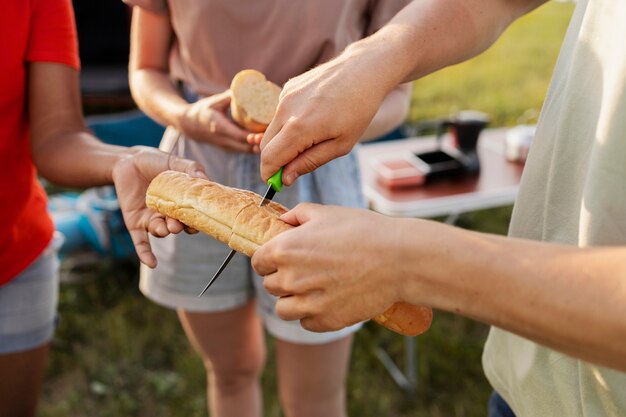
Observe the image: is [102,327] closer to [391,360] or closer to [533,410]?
[391,360]

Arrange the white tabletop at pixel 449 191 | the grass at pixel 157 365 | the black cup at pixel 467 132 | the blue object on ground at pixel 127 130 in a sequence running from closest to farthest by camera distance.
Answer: the grass at pixel 157 365 → the white tabletop at pixel 449 191 → the black cup at pixel 467 132 → the blue object on ground at pixel 127 130

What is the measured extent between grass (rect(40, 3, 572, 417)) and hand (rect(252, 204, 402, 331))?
238 centimetres

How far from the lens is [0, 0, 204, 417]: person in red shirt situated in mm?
1896

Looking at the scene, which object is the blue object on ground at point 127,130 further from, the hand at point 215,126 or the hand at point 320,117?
the hand at point 320,117

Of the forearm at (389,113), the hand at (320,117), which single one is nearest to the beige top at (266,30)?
the forearm at (389,113)

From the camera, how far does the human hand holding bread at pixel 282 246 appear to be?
1.18 metres

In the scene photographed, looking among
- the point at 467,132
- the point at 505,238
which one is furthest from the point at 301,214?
the point at 467,132

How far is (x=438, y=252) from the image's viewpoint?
1098mm

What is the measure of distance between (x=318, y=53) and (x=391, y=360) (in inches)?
97.4

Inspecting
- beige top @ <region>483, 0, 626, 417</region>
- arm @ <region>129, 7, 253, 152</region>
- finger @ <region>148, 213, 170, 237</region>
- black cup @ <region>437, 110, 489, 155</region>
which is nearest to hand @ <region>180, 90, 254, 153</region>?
arm @ <region>129, 7, 253, 152</region>

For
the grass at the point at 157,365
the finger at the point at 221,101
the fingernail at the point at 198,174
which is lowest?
the grass at the point at 157,365

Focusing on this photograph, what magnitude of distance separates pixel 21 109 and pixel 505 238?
5.56ft

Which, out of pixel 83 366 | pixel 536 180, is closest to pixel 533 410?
Answer: pixel 536 180

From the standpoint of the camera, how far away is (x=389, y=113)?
7.34ft
